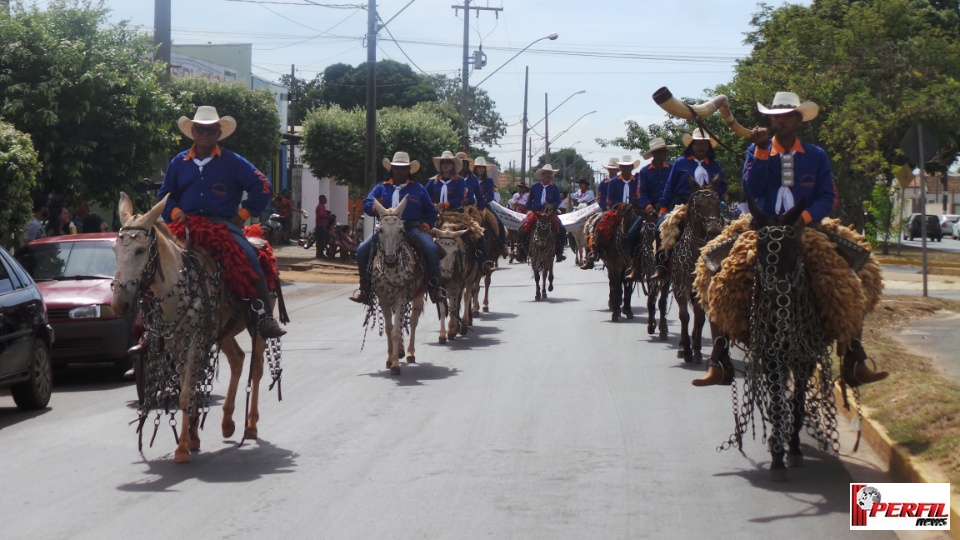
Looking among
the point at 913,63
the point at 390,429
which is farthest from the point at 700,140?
the point at 913,63

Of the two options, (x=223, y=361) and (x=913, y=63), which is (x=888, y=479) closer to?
(x=223, y=361)

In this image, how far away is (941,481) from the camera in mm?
7789

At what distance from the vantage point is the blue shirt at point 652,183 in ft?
57.2

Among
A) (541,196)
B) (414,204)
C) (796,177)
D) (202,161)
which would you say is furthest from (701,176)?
(541,196)

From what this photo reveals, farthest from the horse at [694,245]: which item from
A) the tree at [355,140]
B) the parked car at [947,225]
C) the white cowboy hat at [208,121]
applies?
the parked car at [947,225]

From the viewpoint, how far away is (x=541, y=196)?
2430 cm

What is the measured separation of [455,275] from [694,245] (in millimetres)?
4063

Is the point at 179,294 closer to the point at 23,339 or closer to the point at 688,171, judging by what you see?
the point at 23,339

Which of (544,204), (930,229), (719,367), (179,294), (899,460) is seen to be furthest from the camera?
(930,229)

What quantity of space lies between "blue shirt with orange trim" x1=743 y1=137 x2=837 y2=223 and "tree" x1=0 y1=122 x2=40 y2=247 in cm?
1041

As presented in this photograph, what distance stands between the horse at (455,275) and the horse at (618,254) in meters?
2.30

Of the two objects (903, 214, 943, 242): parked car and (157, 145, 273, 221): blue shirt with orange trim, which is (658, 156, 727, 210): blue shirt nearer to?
(157, 145, 273, 221): blue shirt with orange trim

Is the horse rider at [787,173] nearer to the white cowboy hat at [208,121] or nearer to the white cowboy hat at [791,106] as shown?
the white cowboy hat at [791,106]

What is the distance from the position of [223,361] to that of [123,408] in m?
3.64
